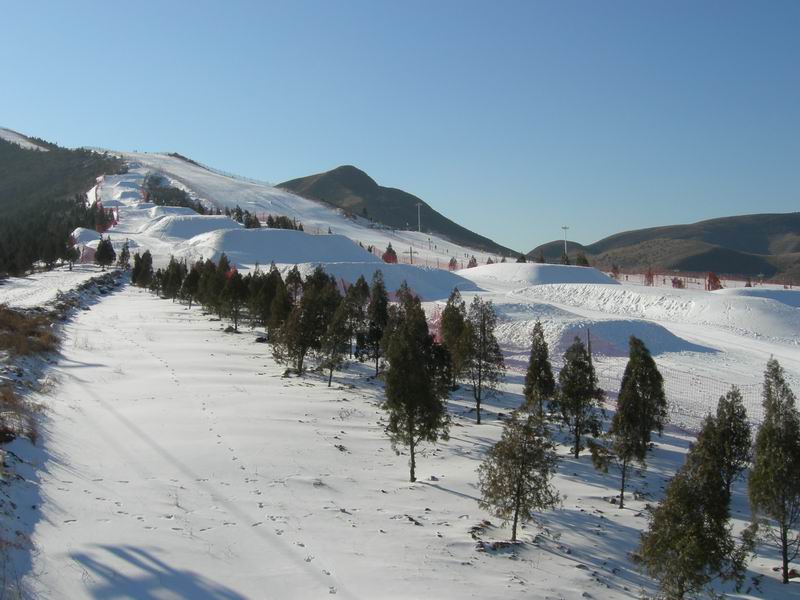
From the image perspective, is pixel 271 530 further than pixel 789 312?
No

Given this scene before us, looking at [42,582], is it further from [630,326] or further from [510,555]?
[630,326]

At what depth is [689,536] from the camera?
531 inches

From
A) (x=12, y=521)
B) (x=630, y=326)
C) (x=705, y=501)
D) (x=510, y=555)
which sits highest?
(x=630, y=326)

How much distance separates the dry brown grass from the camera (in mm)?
30812

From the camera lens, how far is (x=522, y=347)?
50.9m

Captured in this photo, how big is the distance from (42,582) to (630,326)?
49.9 metres

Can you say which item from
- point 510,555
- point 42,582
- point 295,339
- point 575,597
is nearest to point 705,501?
point 575,597

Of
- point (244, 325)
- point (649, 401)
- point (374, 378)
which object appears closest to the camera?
point (649, 401)

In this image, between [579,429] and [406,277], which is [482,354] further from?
[406,277]

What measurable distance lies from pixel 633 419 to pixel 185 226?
117468mm

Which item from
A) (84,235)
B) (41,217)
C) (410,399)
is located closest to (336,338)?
(410,399)

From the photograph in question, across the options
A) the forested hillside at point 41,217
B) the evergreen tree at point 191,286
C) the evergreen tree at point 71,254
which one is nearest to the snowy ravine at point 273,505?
the evergreen tree at point 191,286

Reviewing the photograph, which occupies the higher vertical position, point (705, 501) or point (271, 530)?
point (705, 501)

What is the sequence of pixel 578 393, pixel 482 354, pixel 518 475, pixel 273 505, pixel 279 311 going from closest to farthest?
pixel 273 505 < pixel 518 475 < pixel 578 393 < pixel 482 354 < pixel 279 311
